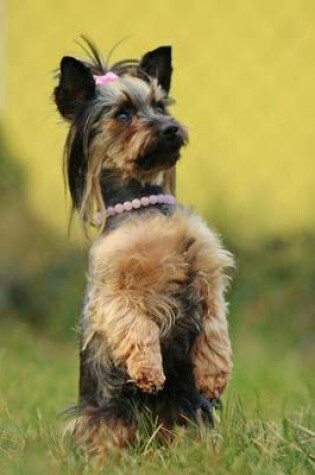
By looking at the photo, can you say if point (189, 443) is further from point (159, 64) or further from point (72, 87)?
point (159, 64)

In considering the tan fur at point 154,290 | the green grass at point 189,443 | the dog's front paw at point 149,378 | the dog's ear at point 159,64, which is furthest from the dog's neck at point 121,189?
the green grass at point 189,443

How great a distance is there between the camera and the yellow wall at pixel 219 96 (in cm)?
951

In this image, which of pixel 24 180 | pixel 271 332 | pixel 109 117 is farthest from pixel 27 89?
pixel 109 117

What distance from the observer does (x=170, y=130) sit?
207 inches

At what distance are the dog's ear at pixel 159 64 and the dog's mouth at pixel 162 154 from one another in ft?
1.35

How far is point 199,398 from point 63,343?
13.8 ft

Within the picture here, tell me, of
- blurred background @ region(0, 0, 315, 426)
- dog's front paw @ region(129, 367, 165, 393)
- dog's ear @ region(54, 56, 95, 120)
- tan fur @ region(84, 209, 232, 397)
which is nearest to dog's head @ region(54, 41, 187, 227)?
dog's ear @ region(54, 56, 95, 120)

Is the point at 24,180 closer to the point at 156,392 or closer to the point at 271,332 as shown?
the point at 271,332

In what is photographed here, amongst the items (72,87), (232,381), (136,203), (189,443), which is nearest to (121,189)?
(136,203)

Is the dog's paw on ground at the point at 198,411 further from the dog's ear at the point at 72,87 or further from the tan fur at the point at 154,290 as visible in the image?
the dog's ear at the point at 72,87

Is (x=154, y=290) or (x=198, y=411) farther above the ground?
Result: (x=154, y=290)

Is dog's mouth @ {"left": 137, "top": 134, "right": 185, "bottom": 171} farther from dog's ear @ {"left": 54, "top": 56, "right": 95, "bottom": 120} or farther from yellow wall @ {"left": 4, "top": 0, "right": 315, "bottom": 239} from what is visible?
yellow wall @ {"left": 4, "top": 0, "right": 315, "bottom": 239}

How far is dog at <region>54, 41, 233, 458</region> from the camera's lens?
503cm

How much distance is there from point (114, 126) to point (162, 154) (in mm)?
249
